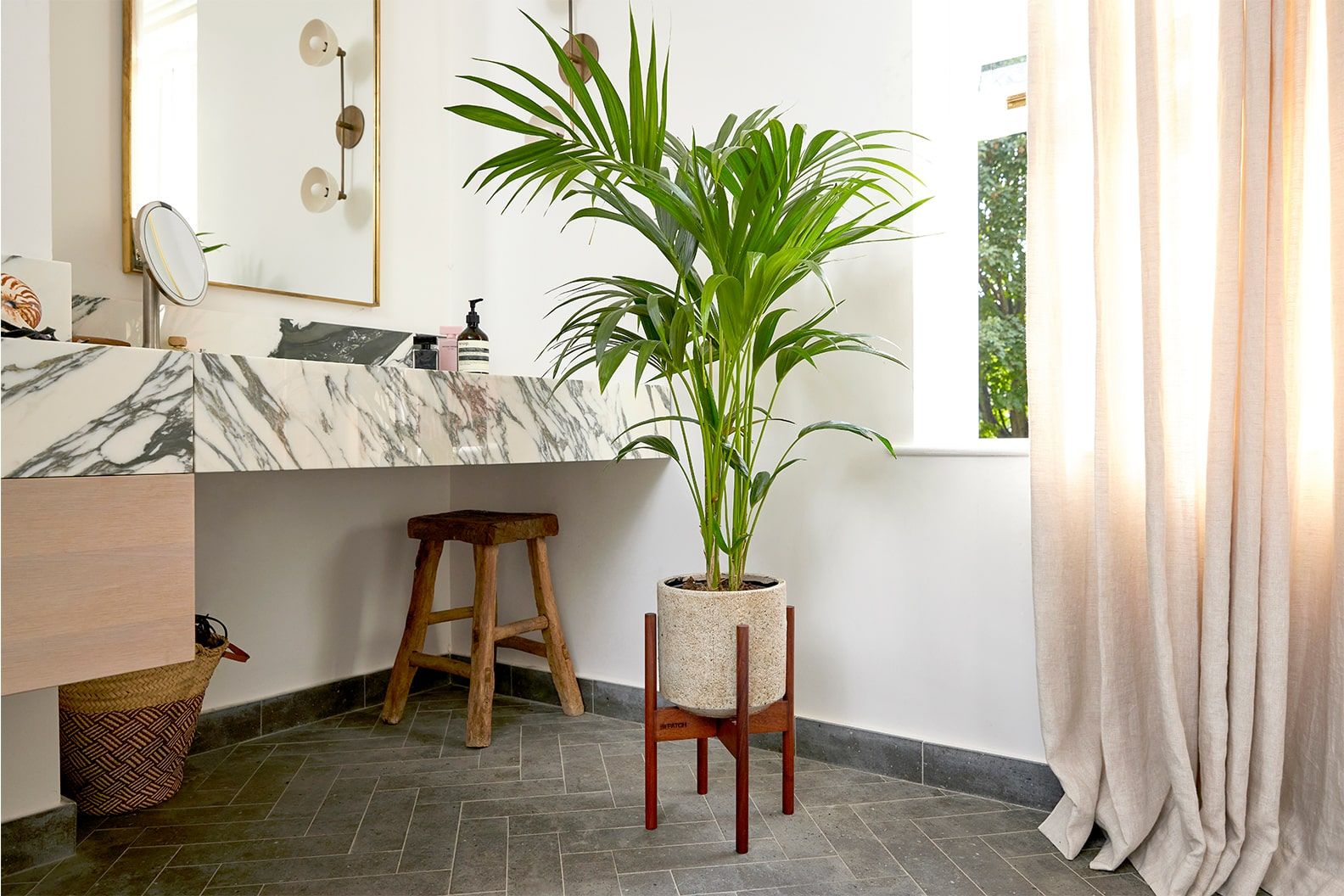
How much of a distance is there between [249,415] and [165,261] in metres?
0.66

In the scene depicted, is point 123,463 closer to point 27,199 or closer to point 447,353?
point 27,199

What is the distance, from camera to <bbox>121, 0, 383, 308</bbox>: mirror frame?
1994 millimetres

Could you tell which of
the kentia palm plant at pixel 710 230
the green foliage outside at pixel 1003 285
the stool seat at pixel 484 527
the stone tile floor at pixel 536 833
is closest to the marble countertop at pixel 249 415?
the kentia palm plant at pixel 710 230

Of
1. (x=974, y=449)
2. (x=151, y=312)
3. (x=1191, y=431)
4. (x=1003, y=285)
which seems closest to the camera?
(x=1191, y=431)

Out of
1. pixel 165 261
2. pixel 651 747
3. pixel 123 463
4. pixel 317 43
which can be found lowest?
pixel 651 747

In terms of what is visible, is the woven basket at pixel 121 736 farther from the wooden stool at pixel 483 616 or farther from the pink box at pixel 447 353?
the pink box at pixel 447 353

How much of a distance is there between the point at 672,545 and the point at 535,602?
0.48 meters

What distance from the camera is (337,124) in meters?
2.49

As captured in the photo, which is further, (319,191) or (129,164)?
(319,191)

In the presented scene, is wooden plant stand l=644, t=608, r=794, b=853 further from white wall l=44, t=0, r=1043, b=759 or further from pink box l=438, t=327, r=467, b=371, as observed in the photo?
pink box l=438, t=327, r=467, b=371

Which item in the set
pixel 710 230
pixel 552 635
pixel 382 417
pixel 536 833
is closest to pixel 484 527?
pixel 552 635

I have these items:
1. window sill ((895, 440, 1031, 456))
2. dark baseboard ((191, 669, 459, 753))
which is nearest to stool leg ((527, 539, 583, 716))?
dark baseboard ((191, 669, 459, 753))

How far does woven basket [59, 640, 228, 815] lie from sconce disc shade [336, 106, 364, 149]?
57.1 inches

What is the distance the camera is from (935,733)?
2.00m
